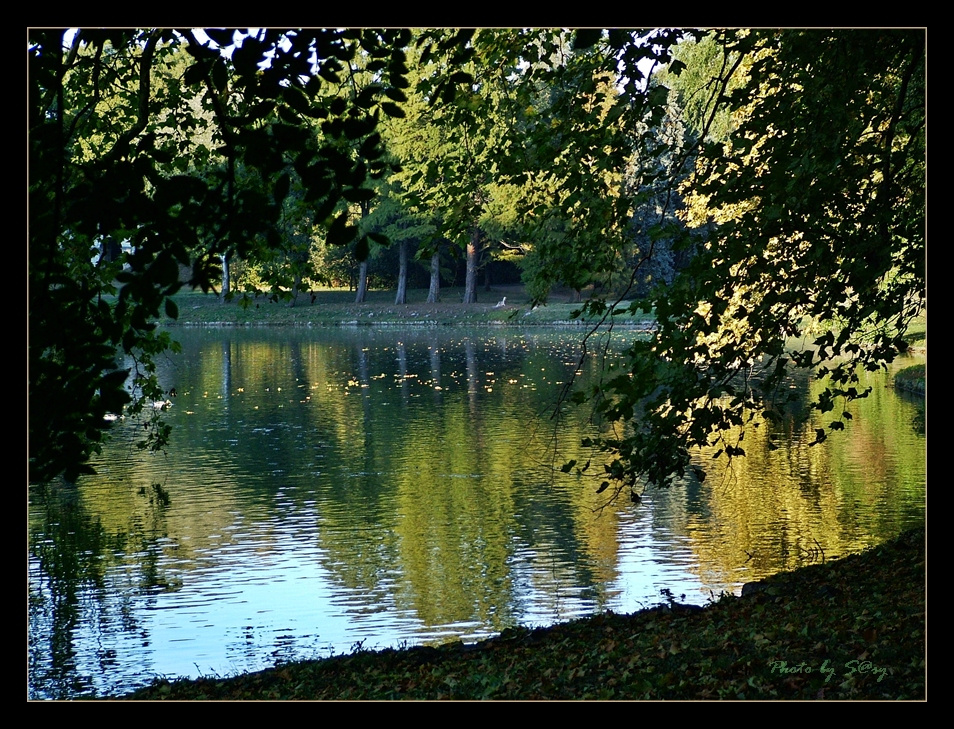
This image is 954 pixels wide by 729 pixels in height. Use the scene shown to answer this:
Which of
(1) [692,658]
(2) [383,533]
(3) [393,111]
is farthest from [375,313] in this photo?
(3) [393,111]

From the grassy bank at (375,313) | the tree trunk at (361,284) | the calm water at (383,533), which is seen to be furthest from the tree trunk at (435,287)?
the calm water at (383,533)

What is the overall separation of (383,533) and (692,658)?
743 cm

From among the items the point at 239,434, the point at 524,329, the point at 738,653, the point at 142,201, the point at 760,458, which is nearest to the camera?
the point at 142,201

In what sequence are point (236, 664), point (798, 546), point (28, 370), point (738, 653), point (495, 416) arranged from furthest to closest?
1. point (495, 416)
2. point (798, 546)
3. point (236, 664)
4. point (738, 653)
5. point (28, 370)

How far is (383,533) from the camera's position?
1408 cm

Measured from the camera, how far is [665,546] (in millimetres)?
13180

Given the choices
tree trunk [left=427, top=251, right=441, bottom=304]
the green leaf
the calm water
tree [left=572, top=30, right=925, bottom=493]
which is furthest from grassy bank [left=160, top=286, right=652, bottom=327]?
the green leaf

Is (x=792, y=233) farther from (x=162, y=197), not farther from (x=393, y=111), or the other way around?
(x=162, y=197)

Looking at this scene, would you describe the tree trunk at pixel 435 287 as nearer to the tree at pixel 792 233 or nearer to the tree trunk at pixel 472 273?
the tree trunk at pixel 472 273
